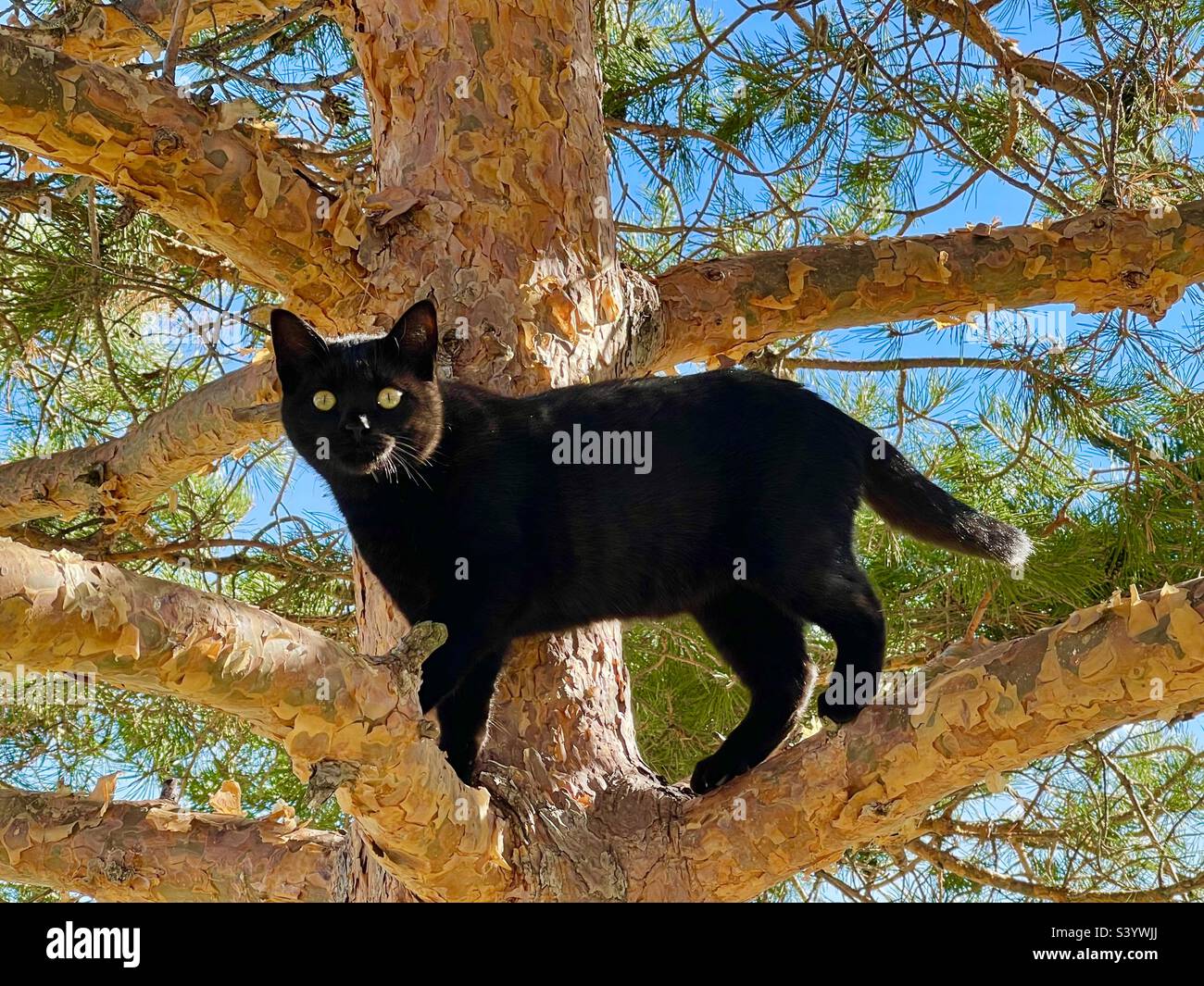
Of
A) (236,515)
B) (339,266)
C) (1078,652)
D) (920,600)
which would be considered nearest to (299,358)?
(339,266)

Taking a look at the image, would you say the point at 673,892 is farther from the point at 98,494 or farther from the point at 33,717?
the point at 33,717

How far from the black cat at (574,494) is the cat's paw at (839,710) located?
80 mm

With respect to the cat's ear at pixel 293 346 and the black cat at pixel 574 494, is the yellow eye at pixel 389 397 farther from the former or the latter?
the cat's ear at pixel 293 346

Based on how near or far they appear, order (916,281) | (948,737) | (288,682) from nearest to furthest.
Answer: (288,682) < (948,737) < (916,281)

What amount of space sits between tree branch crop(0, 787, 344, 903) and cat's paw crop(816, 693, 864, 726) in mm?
944

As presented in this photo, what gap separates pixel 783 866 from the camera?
200 centimetres

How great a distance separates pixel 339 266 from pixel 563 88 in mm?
637

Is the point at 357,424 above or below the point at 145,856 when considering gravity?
above

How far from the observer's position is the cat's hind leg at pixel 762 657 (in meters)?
2.45

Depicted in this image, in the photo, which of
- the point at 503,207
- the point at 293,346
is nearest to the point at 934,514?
the point at 503,207

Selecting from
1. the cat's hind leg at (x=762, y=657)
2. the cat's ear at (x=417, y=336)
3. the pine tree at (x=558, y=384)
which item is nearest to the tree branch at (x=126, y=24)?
the pine tree at (x=558, y=384)

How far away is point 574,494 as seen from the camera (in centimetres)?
229

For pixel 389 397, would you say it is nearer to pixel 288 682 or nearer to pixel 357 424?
pixel 357 424

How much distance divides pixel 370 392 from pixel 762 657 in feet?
3.13
